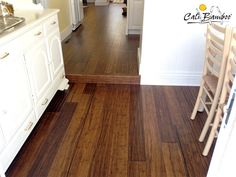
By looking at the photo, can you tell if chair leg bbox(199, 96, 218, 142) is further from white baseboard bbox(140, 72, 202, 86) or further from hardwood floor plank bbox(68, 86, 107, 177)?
white baseboard bbox(140, 72, 202, 86)

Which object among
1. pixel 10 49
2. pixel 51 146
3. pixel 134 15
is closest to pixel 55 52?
pixel 10 49

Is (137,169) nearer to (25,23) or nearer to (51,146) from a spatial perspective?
(51,146)

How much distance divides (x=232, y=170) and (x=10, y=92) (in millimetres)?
1452

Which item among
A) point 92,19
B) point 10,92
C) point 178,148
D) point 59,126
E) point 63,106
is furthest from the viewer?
point 92,19

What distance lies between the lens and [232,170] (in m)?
0.74

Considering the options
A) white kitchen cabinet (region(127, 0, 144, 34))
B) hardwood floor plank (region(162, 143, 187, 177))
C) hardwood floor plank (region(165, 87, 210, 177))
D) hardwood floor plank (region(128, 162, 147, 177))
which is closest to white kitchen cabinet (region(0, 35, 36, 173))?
hardwood floor plank (region(128, 162, 147, 177))

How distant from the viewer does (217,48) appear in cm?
171

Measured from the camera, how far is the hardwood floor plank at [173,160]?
5.61 ft

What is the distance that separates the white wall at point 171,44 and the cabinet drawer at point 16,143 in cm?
153

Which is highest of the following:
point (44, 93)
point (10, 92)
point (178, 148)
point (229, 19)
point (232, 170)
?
point (229, 19)

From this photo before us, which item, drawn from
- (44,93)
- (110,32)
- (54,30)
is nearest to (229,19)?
(54,30)

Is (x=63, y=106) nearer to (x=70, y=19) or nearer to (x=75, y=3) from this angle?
(x=70, y=19)

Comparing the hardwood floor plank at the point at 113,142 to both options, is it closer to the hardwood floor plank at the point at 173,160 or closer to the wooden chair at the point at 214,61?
the hardwood floor plank at the point at 173,160

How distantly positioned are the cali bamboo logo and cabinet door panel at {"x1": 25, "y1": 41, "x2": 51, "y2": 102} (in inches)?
63.0
